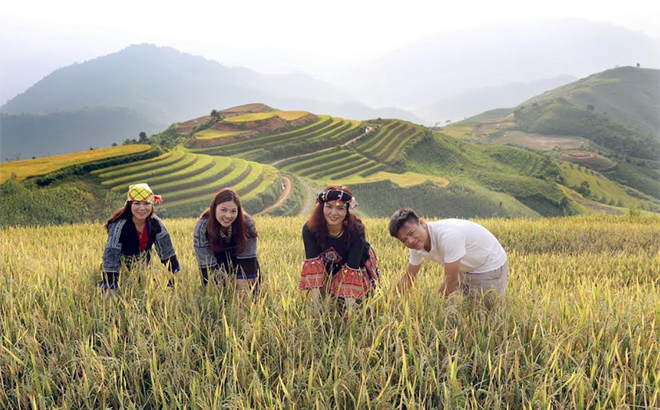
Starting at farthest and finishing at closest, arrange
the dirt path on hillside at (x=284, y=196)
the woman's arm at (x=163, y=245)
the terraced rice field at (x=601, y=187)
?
the terraced rice field at (x=601, y=187), the dirt path on hillside at (x=284, y=196), the woman's arm at (x=163, y=245)

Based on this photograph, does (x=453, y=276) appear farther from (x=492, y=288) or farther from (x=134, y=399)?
(x=134, y=399)

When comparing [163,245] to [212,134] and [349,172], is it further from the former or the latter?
[212,134]

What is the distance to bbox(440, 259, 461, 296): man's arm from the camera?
2.71m

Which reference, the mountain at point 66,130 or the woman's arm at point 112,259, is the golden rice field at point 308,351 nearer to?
the woman's arm at point 112,259

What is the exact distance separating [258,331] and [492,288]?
69.3 inches

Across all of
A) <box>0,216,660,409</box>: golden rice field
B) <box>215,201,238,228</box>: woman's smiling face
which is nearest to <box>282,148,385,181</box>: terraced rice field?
<box>215,201,238,228</box>: woman's smiling face

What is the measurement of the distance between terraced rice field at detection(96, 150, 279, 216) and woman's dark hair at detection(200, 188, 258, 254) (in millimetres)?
22635

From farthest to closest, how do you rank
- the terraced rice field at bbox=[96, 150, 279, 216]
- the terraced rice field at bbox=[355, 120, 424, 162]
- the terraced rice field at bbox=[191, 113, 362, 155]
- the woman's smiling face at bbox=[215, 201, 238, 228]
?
1. the terraced rice field at bbox=[355, 120, 424, 162]
2. the terraced rice field at bbox=[191, 113, 362, 155]
3. the terraced rice field at bbox=[96, 150, 279, 216]
4. the woman's smiling face at bbox=[215, 201, 238, 228]

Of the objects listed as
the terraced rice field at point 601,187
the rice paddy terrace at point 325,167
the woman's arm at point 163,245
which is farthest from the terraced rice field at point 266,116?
the terraced rice field at point 601,187

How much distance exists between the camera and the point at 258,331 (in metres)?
2.15

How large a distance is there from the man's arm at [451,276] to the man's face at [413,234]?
0.81 ft

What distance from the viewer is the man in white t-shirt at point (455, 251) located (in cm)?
270

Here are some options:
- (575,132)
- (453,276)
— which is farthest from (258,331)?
(575,132)

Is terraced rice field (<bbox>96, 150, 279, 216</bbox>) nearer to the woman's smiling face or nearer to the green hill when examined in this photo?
the green hill
